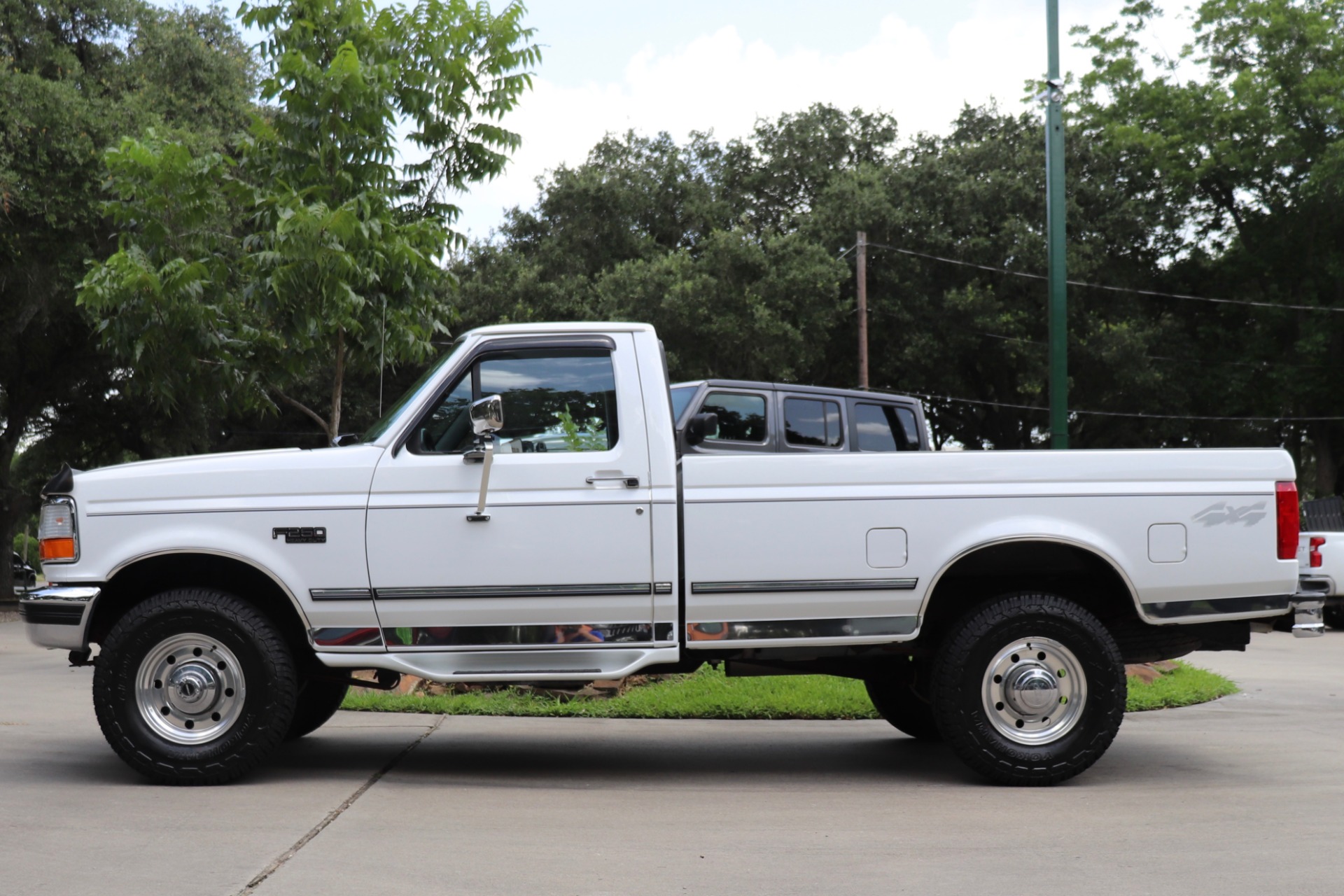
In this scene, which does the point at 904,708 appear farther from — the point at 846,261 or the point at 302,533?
the point at 846,261

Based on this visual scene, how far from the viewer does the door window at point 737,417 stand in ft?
42.2

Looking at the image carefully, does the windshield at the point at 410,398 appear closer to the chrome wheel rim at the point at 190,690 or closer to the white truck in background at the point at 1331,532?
the chrome wheel rim at the point at 190,690

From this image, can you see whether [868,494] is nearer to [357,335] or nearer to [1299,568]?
[1299,568]

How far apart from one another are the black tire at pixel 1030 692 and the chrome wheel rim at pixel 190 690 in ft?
11.5

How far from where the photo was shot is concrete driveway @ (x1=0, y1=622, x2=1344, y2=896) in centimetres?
486

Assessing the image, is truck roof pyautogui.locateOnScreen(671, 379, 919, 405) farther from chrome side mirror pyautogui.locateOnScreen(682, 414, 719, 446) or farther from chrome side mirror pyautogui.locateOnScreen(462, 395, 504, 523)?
chrome side mirror pyautogui.locateOnScreen(462, 395, 504, 523)

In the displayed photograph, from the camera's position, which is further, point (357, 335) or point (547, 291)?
point (547, 291)

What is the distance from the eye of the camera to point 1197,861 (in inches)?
203

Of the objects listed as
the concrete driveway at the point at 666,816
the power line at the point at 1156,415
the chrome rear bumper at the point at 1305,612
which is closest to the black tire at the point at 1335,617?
the concrete driveway at the point at 666,816

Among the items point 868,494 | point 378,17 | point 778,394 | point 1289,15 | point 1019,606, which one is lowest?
point 1019,606

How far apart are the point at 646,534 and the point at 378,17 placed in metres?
5.80

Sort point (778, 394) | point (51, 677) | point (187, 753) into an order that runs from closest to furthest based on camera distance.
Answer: point (187, 753) < point (51, 677) < point (778, 394)

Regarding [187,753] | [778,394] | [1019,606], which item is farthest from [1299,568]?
[778,394]

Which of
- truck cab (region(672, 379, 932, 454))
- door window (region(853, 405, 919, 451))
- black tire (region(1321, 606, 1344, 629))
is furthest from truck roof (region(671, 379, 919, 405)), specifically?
black tire (region(1321, 606, 1344, 629))
